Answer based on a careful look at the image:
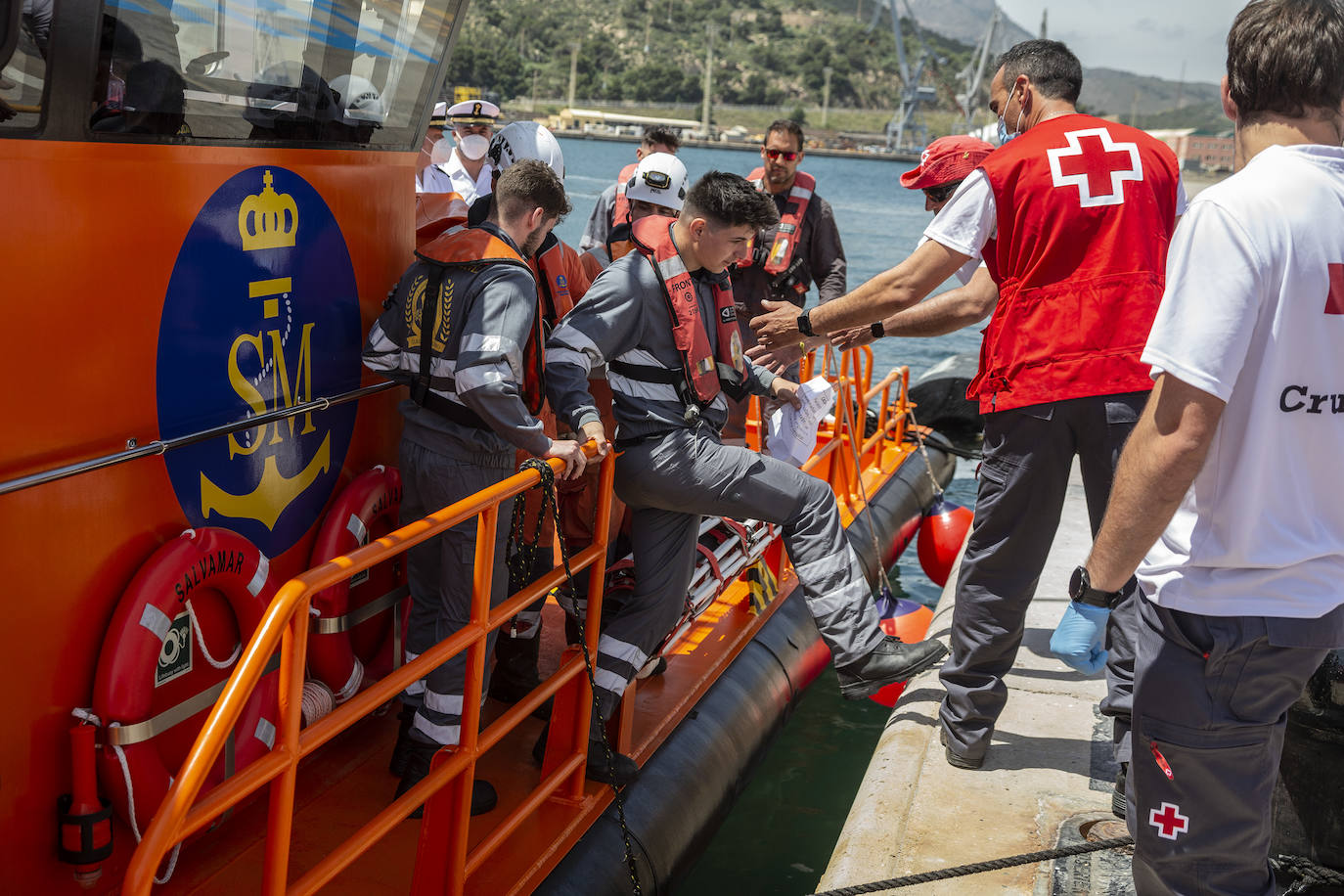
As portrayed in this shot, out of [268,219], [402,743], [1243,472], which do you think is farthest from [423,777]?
[1243,472]

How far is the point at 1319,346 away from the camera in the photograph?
6.45 ft

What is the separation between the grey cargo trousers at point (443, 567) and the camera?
10.5ft

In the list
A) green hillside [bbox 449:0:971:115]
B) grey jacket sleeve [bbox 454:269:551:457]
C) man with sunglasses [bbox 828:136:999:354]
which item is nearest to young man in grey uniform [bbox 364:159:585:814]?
grey jacket sleeve [bbox 454:269:551:457]

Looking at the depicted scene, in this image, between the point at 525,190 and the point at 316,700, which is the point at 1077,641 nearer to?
the point at 525,190

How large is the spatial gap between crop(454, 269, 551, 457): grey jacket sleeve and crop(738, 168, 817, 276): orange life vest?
3644 millimetres

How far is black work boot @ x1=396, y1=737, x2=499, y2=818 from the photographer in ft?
10.6

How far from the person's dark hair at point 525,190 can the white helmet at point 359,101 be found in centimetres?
44

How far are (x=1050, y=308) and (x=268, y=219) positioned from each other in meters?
2.28

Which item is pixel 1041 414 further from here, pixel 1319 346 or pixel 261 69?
pixel 261 69

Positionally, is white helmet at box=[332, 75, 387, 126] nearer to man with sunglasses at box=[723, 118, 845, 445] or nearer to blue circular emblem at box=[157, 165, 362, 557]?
blue circular emblem at box=[157, 165, 362, 557]

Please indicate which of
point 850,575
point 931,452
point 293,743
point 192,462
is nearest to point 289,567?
point 192,462

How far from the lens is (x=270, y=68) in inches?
117

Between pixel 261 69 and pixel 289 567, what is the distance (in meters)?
1.41

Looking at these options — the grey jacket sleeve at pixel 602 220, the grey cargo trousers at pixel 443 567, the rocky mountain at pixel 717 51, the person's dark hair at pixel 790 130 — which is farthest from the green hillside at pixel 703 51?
the grey cargo trousers at pixel 443 567
